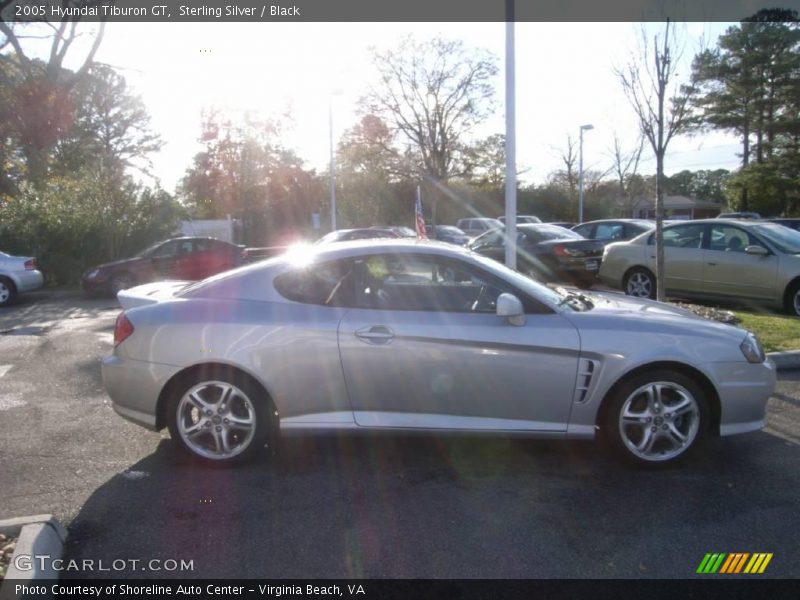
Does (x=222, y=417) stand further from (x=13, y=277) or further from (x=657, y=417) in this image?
(x=13, y=277)

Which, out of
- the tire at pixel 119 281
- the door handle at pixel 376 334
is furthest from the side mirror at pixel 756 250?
the tire at pixel 119 281

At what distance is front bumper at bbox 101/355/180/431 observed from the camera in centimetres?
436

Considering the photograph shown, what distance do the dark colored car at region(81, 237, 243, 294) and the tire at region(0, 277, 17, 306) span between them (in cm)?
153

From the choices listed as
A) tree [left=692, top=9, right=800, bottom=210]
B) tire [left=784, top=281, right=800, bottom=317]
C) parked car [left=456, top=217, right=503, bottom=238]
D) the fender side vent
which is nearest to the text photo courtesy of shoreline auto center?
the fender side vent

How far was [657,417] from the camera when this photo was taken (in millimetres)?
4211

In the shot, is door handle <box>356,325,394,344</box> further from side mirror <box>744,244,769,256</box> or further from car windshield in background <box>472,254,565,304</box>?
side mirror <box>744,244,769,256</box>

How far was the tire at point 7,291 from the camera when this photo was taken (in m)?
14.3

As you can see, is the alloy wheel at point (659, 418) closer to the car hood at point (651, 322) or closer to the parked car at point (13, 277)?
the car hood at point (651, 322)

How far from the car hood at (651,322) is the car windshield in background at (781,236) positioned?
20.3ft

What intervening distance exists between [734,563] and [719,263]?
803 cm

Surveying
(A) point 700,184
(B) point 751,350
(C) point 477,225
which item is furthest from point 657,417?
(A) point 700,184

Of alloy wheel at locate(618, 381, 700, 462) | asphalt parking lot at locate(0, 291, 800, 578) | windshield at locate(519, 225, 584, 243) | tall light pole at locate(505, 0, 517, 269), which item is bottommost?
asphalt parking lot at locate(0, 291, 800, 578)

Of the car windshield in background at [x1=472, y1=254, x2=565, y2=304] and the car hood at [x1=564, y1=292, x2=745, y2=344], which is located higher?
the car windshield in background at [x1=472, y1=254, x2=565, y2=304]
